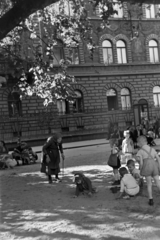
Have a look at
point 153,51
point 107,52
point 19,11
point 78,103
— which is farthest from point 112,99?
point 19,11

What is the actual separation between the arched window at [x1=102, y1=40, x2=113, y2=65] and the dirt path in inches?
Answer: 915

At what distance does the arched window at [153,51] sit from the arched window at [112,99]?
5.44 meters

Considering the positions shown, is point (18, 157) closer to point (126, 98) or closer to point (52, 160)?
point (52, 160)

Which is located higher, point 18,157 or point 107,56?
point 107,56

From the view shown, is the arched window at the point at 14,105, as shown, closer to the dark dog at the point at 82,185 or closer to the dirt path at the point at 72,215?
the dirt path at the point at 72,215

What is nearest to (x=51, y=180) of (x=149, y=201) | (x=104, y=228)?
(x=149, y=201)

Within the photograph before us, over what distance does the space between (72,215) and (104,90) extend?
24.5 m

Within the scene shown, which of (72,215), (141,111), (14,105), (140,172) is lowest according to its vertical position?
(72,215)

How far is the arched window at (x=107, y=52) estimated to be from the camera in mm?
30984

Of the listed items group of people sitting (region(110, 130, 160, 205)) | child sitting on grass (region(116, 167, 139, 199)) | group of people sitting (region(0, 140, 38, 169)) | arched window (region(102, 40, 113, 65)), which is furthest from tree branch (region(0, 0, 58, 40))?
arched window (region(102, 40, 113, 65))

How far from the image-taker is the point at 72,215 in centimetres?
613

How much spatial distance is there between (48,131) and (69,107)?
118 inches

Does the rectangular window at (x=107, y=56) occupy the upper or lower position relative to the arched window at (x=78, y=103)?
upper

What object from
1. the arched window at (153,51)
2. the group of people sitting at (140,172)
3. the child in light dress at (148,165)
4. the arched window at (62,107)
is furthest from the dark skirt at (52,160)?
the arched window at (153,51)
